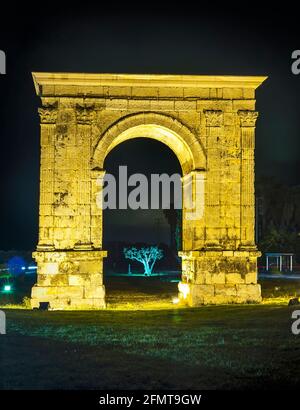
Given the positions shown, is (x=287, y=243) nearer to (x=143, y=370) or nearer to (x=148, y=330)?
(x=148, y=330)

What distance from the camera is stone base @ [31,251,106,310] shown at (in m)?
20.3

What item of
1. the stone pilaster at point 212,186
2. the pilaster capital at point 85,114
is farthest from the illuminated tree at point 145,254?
the pilaster capital at point 85,114

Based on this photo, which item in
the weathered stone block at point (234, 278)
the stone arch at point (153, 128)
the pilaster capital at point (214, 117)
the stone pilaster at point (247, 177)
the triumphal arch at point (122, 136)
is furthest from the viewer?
the stone pilaster at point (247, 177)

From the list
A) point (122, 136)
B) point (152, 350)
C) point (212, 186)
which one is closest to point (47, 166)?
point (122, 136)

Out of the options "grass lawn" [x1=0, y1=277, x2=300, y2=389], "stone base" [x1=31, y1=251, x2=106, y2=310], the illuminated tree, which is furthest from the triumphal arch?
the illuminated tree

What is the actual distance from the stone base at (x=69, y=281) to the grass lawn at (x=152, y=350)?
1.74m

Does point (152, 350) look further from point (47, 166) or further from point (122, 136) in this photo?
point (122, 136)

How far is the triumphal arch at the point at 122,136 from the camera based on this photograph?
20.6 metres

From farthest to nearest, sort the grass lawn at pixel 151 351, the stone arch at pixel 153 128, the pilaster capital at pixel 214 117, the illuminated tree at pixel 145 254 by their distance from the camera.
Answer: the illuminated tree at pixel 145 254 → the pilaster capital at pixel 214 117 → the stone arch at pixel 153 128 → the grass lawn at pixel 151 351

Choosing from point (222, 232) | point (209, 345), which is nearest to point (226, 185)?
point (222, 232)

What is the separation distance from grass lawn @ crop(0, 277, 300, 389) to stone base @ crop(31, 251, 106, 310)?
1740 mm

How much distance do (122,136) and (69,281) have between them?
4.89 m

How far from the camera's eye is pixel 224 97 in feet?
70.1

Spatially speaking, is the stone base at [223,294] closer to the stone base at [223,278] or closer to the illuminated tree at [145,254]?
the stone base at [223,278]
